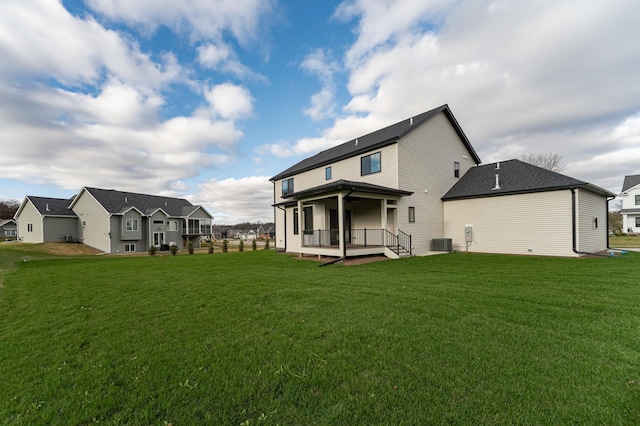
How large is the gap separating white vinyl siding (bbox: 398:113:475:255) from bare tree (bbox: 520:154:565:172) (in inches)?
796

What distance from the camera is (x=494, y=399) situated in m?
2.33

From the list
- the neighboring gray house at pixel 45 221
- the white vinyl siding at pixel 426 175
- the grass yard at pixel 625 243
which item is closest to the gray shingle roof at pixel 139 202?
the neighboring gray house at pixel 45 221

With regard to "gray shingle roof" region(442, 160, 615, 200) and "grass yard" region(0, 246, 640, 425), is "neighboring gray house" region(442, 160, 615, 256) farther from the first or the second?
"grass yard" region(0, 246, 640, 425)

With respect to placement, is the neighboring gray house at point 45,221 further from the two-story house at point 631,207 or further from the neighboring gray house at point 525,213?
the two-story house at point 631,207

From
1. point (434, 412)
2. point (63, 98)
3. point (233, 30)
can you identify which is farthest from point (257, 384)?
point (63, 98)

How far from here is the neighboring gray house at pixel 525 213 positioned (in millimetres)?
12383

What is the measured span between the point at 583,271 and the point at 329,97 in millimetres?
13703

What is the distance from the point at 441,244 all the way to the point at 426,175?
12.8 ft

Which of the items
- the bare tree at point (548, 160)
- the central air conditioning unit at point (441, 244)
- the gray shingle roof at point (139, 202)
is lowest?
the central air conditioning unit at point (441, 244)

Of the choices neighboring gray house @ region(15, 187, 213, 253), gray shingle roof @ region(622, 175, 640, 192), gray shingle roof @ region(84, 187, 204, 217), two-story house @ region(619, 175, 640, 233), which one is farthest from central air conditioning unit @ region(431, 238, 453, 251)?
gray shingle roof @ region(622, 175, 640, 192)

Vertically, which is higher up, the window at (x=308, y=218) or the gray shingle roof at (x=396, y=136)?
the gray shingle roof at (x=396, y=136)

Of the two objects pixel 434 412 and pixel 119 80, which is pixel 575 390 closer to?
pixel 434 412

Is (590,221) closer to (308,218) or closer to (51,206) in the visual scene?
(308,218)

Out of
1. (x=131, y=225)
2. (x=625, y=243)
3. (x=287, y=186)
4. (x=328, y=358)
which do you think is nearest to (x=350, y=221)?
(x=287, y=186)
